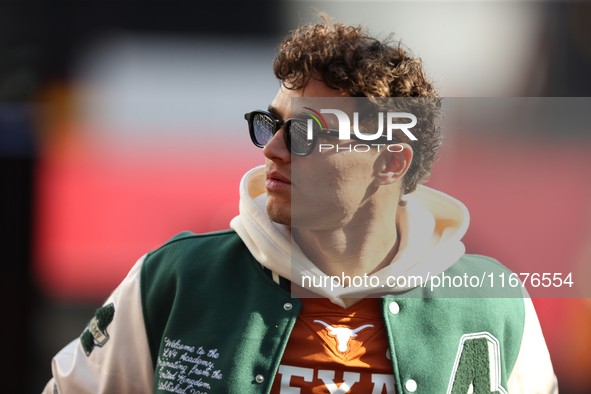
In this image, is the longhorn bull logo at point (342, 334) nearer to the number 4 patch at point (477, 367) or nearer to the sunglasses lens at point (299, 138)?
the number 4 patch at point (477, 367)

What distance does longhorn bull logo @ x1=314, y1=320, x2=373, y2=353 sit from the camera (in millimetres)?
1266

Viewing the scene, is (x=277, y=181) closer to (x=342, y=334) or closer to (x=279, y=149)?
(x=279, y=149)

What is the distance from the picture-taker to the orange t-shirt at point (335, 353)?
123 cm

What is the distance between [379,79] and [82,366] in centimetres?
141

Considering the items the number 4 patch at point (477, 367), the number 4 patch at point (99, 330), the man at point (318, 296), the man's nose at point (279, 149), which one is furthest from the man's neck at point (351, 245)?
the number 4 patch at point (99, 330)

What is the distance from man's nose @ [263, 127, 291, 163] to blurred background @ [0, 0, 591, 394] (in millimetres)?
993

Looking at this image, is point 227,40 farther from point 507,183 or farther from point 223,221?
point 507,183

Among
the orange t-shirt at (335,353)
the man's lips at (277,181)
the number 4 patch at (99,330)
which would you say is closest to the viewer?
the orange t-shirt at (335,353)

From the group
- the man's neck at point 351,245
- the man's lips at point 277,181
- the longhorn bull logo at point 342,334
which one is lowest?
the longhorn bull logo at point 342,334

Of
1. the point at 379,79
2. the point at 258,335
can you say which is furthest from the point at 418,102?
the point at 258,335

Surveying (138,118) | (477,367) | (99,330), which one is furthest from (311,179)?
(138,118)

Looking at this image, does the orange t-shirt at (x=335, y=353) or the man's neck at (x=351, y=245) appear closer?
the orange t-shirt at (x=335, y=353)

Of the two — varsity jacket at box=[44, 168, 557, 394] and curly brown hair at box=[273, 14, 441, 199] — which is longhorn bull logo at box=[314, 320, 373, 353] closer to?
varsity jacket at box=[44, 168, 557, 394]

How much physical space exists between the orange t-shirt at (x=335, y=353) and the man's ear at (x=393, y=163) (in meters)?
0.43
